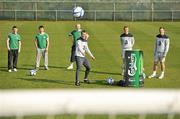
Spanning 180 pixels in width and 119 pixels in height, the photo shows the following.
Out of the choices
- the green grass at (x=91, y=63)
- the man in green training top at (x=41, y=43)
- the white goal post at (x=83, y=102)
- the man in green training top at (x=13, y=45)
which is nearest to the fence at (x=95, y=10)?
the green grass at (x=91, y=63)

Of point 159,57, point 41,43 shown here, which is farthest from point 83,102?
point 41,43

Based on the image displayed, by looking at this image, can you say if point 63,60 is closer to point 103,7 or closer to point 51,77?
point 51,77

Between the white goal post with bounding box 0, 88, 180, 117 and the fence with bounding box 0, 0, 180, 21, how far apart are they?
164ft

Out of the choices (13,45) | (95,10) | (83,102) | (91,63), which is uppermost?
(95,10)

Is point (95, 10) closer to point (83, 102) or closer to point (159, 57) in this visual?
point (159, 57)

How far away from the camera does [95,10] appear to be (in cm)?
5662

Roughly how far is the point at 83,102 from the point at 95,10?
2065 inches

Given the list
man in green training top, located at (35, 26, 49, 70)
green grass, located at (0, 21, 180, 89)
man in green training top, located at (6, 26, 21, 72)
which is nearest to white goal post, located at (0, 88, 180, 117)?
green grass, located at (0, 21, 180, 89)

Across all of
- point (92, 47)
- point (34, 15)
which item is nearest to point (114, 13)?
point (34, 15)

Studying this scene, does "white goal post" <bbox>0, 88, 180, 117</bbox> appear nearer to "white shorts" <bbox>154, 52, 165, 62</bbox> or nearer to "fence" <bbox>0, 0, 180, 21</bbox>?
"white shorts" <bbox>154, 52, 165, 62</bbox>

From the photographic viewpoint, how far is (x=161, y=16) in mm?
56156

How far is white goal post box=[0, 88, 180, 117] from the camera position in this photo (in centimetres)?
443

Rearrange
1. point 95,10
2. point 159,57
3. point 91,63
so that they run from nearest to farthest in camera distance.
→ point 159,57 < point 91,63 < point 95,10

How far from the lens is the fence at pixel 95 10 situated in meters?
55.7
